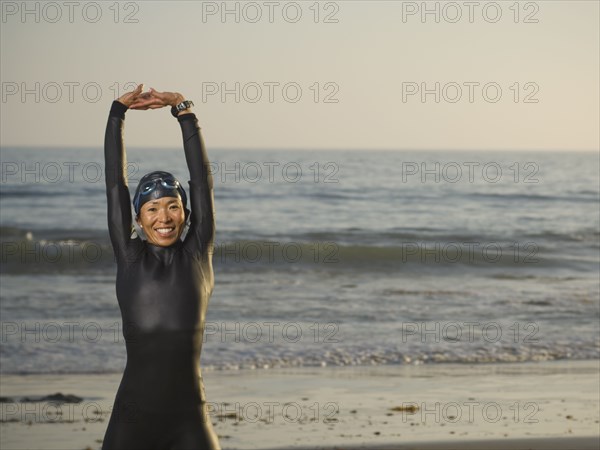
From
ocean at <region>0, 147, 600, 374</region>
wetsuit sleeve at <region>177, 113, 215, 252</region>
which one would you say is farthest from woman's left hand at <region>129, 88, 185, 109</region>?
ocean at <region>0, 147, 600, 374</region>

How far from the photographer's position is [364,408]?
9320 mm

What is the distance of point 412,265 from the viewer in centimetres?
2327

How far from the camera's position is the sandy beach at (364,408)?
325 inches

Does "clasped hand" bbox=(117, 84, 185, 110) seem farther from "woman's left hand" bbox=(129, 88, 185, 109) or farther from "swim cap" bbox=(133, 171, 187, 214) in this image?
"swim cap" bbox=(133, 171, 187, 214)

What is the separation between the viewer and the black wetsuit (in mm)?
4082

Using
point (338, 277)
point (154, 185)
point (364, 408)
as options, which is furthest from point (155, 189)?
point (338, 277)

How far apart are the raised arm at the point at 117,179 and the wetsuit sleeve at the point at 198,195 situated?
0.24m

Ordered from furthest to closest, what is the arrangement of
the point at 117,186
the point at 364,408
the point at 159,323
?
the point at 364,408, the point at 117,186, the point at 159,323

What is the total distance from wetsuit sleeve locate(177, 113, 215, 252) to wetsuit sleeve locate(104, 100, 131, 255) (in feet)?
0.81

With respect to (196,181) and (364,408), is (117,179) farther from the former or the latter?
(364,408)

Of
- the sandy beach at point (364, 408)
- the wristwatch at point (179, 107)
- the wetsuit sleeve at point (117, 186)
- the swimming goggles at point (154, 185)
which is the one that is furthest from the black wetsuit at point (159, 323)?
the sandy beach at point (364, 408)

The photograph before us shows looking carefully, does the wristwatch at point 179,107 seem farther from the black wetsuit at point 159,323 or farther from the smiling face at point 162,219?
the smiling face at point 162,219

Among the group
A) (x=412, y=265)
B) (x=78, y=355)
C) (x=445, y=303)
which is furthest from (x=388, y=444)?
(x=412, y=265)

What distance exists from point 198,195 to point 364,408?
533 centimetres
